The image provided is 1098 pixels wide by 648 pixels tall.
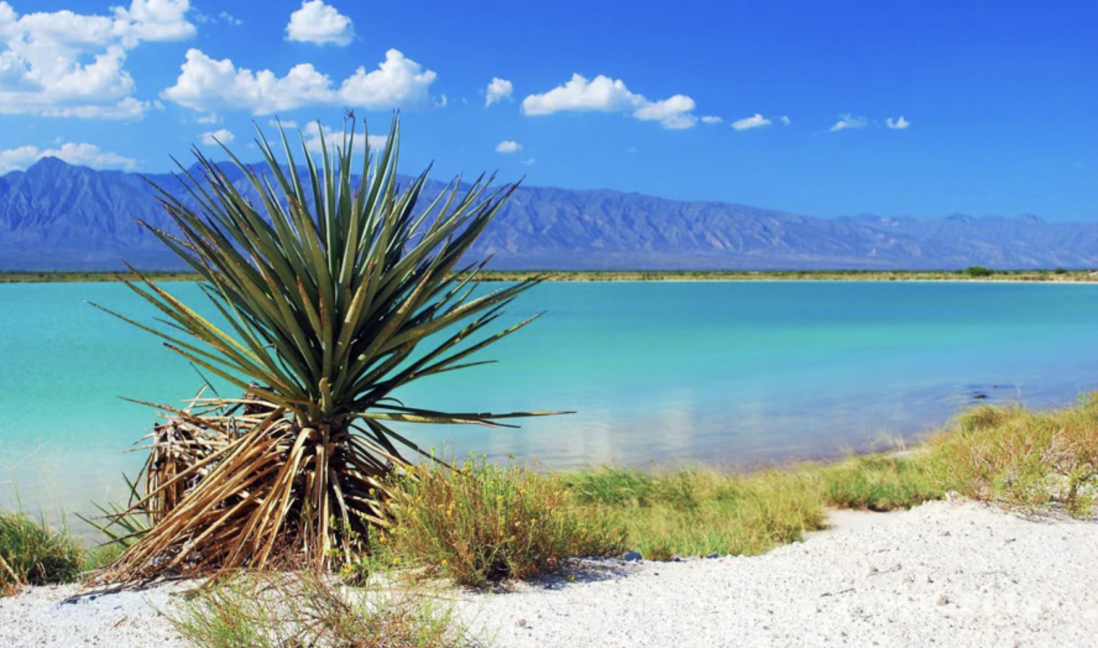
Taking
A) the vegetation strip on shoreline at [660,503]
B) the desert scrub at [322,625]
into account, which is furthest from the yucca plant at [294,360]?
the desert scrub at [322,625]

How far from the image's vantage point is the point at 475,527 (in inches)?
188

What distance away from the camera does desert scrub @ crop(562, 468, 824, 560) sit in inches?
262

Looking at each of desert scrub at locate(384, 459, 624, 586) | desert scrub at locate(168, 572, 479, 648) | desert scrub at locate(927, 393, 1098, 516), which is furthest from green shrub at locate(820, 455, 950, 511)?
desert scrub at locate(168, 572, 479, 648)

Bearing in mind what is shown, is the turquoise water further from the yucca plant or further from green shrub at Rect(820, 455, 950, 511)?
green shrub at Rect(820, 455, 950, 511)

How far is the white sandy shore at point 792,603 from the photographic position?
407 cm

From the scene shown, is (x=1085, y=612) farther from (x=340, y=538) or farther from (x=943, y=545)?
(x=340, y=538)

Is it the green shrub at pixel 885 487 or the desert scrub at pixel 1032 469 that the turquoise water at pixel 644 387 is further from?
the desert scrub at pixel 1032 469

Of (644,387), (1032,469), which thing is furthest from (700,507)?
(644,387)

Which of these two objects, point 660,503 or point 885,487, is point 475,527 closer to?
point 660,503

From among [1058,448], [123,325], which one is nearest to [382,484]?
[1058,448]

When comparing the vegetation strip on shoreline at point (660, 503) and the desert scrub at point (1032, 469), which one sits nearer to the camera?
the vegetation strip on shoreline at point (660, 503)

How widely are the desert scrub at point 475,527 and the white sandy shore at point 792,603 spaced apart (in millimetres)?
192

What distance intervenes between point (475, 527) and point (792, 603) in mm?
1686

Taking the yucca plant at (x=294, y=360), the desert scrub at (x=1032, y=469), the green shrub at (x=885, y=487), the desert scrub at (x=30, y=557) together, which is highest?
the yucca plant at (x=294, y=360)
